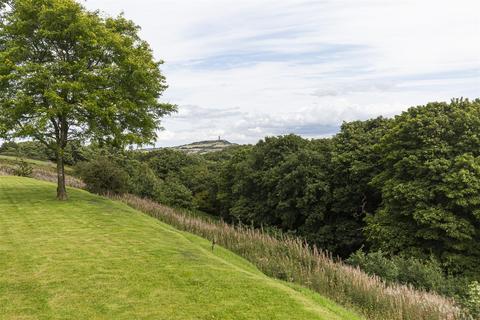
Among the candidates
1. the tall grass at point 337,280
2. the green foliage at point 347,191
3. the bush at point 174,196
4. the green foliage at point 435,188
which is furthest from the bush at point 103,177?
the green foliage at point 435,188

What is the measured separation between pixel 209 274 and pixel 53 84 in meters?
16.2

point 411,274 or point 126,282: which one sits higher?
point 126,282

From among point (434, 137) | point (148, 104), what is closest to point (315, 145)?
point (434, 137)

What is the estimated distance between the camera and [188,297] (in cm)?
932

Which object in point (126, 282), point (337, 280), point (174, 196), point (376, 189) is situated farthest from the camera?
point (174, 196)

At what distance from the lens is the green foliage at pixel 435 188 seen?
80.2 ft

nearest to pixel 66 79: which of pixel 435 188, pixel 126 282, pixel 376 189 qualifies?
Answer: pixel 126 282

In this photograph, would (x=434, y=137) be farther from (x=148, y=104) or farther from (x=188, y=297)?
(x=188, y=297)

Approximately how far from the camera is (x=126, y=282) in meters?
10.4

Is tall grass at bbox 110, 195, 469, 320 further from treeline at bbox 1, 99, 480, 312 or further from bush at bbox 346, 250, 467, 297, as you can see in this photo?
treeline at bbox 1, 99, 480, 312

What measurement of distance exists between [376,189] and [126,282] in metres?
28.3

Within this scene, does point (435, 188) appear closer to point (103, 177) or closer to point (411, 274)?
point (411, 274)

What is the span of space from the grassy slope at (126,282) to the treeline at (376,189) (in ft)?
24.8

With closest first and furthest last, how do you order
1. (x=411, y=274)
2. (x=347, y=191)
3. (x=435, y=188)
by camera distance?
1. (x=411, y=274)
2. (x=435, y=188)
3. (x=347, y=191)
